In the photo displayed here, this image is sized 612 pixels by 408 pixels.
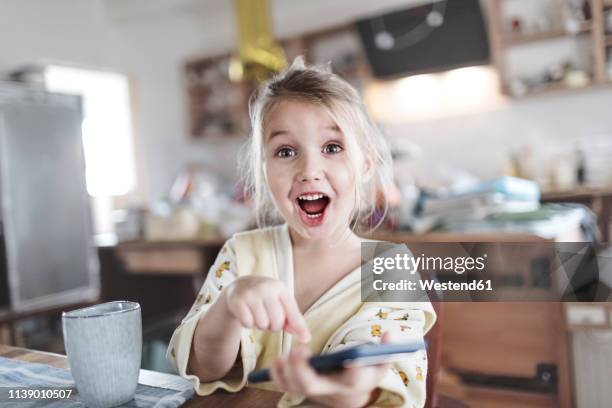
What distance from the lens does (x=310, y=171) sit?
0.52 meters

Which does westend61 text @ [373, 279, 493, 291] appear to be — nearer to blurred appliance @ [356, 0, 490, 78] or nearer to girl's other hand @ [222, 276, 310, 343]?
girl's other hand @ [222, 276, 310, 343]

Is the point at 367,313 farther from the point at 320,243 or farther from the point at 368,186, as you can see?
the point at 368,186

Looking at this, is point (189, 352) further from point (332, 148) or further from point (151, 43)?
point (151, 43)

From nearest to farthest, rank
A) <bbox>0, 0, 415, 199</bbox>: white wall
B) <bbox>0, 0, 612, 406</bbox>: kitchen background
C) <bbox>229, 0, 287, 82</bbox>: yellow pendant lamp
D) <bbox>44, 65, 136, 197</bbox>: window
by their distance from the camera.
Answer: <bbox>0, 0, 612, 406</bbox>: kitchen background < <bbox>229, 0, 287, 82</bbox>: yellow pendant lamp < <bbox>0, 0, 415, 199</bbox>: white wall < <bbox>44, 65, 136, 197</bbox>: window

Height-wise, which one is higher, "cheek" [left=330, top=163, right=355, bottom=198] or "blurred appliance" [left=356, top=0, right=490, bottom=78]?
"blurred appliance" [left=356, top=0, right=490, bottom=78]

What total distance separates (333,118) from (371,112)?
86 cm

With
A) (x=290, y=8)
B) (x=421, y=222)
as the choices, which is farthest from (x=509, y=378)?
(x=290, y=8)

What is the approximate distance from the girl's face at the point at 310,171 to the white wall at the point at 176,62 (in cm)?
283

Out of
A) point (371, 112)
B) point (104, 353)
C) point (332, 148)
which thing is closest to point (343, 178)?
point (332, 148)

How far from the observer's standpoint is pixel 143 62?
452 cm

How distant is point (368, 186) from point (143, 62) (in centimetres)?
421

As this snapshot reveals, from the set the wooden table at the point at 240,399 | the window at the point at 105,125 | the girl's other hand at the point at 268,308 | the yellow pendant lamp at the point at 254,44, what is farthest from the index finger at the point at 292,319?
the window at the point at 105,125

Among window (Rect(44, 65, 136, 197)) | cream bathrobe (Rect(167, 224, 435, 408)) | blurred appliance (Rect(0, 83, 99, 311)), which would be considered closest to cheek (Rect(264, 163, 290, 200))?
cream bathrobe (Rect(167, 224, 435, 408))

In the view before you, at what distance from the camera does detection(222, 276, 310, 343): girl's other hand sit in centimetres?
38
